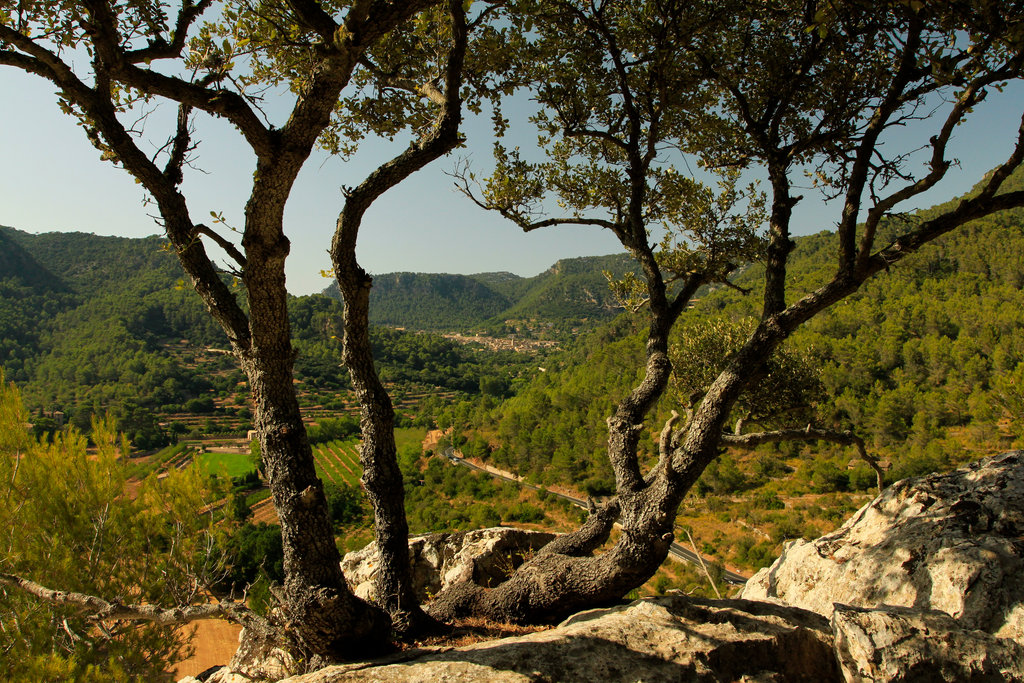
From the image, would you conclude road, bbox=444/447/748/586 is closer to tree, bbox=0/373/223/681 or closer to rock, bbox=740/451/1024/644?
rock, bbox=740/451/1024/644

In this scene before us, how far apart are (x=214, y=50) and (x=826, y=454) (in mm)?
54590

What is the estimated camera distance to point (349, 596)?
357cm

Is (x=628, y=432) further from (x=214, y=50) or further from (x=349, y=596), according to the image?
(x=214, y=50)

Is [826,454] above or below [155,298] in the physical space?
below

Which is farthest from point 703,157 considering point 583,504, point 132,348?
point 132,348

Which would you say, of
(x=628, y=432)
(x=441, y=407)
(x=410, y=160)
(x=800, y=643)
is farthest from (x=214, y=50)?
(x=441, y=407)

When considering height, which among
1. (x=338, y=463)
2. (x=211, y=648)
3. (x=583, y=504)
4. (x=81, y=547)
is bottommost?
(x=583, y=504)

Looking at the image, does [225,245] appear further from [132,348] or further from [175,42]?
[132,348]

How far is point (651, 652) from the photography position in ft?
11.3

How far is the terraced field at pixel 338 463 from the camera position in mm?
54344

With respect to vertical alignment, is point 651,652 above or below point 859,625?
below

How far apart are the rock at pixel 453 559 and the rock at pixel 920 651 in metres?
3.61

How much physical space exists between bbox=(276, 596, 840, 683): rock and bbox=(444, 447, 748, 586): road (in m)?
8.28

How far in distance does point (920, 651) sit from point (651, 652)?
1663mm
